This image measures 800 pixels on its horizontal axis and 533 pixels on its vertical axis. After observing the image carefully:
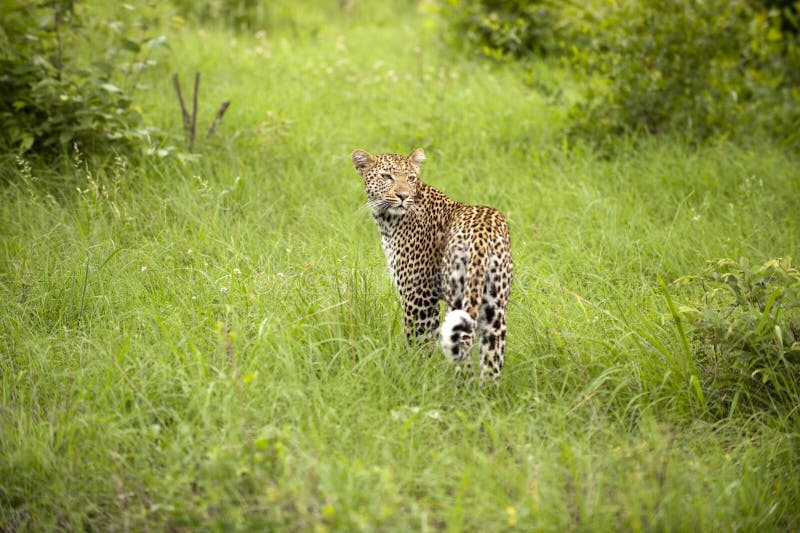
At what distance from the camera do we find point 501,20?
10.4 metres

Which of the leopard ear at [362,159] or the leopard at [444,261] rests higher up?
the leopard ear at [362,159]

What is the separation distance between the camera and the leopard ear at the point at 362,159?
17.9 feet

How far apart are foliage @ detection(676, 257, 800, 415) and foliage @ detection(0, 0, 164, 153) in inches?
192

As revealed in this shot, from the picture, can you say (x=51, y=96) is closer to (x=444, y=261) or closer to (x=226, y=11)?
(x=444, y=261)

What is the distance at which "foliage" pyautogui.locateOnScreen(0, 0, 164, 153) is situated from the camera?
7.02 metres

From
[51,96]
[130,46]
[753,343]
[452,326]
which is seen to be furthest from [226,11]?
[753,343]

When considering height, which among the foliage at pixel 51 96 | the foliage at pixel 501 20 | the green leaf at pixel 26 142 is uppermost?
the foliage at pixel 501 20

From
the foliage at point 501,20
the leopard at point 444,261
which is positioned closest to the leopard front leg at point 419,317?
the leopard at point 444,261

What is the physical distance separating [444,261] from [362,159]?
3.72 feet

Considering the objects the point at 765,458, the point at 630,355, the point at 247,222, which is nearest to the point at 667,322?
the point at 630,355

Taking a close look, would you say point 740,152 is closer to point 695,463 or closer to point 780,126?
point 780,126

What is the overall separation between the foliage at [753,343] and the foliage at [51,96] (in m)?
4.86

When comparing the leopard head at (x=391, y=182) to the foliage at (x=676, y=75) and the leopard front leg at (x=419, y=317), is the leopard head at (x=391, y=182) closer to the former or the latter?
the leopard front leg at (x=419, y=317)

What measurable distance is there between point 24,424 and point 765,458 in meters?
3.79
